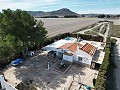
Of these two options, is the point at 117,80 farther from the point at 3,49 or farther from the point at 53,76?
the point at 3,49

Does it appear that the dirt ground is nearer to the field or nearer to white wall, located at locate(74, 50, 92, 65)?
white wall, located at locate(74, 50, 92, 65)

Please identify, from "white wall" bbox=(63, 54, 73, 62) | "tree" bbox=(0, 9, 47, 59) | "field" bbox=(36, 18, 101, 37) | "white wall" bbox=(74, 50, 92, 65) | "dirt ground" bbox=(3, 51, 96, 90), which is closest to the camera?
"dirt ground" bbox=(3, 51, 96, 90)

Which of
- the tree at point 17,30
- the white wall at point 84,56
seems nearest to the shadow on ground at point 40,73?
the white wall at point 84,56

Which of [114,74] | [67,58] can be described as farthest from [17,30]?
[114,74]

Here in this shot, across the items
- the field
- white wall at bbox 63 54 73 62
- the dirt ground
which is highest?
the field

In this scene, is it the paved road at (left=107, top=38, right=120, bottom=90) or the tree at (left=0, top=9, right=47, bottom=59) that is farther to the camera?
the tree at (left=0, top=9, right=47, bottom=59)

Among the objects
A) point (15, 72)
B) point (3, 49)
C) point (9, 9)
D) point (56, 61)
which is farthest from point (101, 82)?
point (9, 9)

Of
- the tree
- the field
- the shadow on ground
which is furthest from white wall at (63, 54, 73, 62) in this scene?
the field

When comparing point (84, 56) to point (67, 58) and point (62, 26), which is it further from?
point (62, 26)
